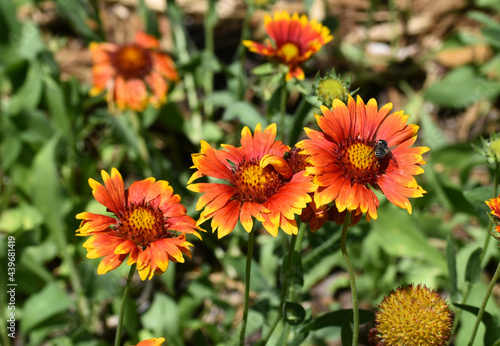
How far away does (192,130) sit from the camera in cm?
331

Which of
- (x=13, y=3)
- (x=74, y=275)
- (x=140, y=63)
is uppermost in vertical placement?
(x=13, y=3)

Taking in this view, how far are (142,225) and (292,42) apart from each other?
1.03 metres

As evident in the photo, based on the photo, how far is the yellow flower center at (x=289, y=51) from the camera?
198cm

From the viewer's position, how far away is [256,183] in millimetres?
1460

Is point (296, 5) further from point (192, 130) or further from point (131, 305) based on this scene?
point (131, 305)

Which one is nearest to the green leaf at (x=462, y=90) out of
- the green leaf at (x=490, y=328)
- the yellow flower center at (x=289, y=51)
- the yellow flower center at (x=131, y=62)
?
A: the yellow flower center at (x=289, y=51)

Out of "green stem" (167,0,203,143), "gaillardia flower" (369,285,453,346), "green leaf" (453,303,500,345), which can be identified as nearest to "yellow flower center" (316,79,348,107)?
"gaillardia flower" (369,285,453,346)

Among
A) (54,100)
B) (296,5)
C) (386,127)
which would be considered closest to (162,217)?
(386,127)

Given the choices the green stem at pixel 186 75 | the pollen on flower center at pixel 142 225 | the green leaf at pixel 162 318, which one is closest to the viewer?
the pollen on flower center at pixel 142 225

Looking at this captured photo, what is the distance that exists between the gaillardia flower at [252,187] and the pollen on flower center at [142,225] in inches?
6.0

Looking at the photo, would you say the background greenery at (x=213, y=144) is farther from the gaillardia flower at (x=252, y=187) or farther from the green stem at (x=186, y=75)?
the gaillardia flower at (x=252, y=187)

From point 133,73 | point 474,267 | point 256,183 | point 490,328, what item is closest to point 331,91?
point 256,183

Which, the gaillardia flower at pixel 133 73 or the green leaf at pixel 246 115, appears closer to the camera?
the green leaf at pixel 246 115

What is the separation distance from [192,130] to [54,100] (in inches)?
30.8
